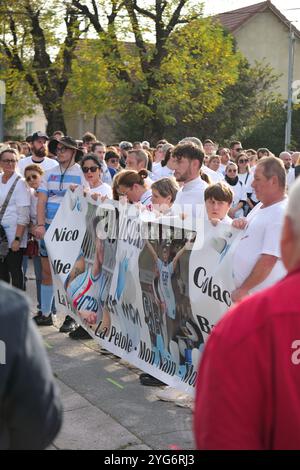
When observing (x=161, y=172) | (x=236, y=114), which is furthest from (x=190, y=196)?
(x=236, y=114)

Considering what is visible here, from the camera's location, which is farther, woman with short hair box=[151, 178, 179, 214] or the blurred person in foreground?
woman with short hair box=[151, 178, 179, 214]

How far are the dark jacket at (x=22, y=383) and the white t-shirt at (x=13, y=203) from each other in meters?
6.52

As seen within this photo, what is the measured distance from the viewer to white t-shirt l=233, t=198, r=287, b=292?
514 centimetres

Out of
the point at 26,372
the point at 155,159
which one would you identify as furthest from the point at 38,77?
the point at 26,372

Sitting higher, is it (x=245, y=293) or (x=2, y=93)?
(x=2, y=93)

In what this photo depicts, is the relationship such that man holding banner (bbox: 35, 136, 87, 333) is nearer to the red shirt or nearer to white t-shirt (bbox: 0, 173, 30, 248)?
white t-shirt (bbox: 0, 173, 30, 248)

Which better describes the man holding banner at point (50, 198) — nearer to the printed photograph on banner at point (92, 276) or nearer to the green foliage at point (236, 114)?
the printed photograph on banner at point (92, 276)

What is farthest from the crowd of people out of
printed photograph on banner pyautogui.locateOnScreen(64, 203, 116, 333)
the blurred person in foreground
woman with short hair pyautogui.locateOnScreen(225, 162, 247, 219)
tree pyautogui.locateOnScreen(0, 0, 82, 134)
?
tree pyautogui.locateOnScreen(0, 0, 82, 134)

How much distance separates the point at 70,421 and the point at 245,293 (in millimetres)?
1432

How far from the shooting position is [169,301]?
6191 mm

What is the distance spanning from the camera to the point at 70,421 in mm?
5488

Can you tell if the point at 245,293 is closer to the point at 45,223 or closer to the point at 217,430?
the point at 217,430

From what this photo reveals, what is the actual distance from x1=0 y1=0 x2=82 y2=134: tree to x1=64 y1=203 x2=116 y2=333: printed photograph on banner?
2255cm

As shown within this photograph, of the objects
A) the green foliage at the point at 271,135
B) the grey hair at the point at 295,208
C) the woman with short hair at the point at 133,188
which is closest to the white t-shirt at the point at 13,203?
the woman with short hair at the point at 133,188
